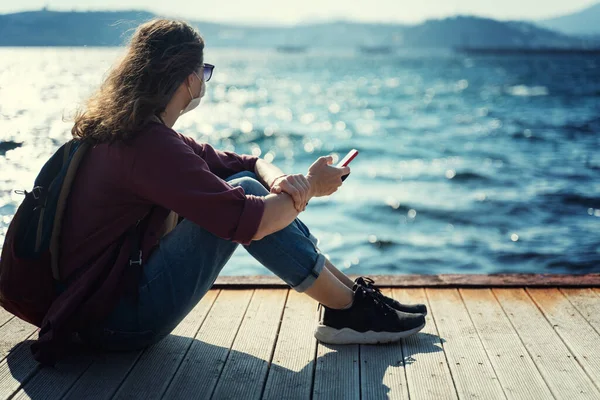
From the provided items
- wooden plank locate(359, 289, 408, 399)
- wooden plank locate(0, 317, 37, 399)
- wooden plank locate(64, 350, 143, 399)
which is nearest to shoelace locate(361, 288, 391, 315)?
wooden plank locate(359, 289, 408, 399)

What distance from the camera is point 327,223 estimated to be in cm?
904

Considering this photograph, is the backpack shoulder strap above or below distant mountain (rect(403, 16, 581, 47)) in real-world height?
above

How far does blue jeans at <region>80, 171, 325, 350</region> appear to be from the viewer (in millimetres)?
2418

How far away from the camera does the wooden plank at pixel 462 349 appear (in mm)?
2457

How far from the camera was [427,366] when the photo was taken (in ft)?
8.65

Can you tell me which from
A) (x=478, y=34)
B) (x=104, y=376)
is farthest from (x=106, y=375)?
(x=478, y=34)

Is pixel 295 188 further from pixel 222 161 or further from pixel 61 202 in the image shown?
pixel 61 202

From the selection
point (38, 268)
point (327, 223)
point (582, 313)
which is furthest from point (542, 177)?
point (38, 268)

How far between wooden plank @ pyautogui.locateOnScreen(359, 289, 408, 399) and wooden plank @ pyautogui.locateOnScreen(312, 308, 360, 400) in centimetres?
3

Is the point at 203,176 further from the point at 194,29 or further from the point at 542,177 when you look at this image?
the point at 542,177

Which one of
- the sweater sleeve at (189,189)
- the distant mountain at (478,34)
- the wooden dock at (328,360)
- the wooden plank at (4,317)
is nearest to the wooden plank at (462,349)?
the wooden dock at (328,360)

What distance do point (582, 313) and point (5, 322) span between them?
8.28 ft

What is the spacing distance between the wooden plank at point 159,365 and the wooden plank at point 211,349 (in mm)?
28

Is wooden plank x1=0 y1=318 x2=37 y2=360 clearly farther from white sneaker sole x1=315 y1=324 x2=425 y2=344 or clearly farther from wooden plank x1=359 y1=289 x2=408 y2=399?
wooden plank x1=359 y1=289 x2=408 y2=399
